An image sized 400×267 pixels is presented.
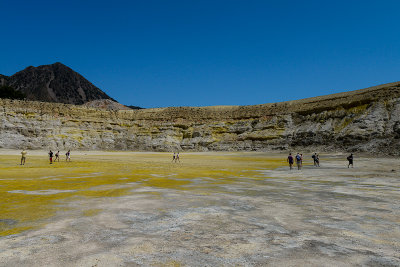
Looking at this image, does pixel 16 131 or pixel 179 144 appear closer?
pixel 16 131

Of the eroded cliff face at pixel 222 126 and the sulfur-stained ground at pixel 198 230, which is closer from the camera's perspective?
the sulfur-stained ground at pixel 198 230

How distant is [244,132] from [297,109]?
1703 centimetres

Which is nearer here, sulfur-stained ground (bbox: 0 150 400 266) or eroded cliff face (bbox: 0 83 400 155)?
sulfur-stained ground (bbox: 0 150 400 266)

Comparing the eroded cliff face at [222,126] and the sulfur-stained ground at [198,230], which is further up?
the eroded cliff face at [222,126]

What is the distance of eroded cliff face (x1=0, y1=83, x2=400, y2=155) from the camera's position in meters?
57.5

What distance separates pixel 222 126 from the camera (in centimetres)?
8400

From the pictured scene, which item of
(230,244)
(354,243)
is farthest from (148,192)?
(354,243)

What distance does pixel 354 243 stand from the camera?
546 centimetres

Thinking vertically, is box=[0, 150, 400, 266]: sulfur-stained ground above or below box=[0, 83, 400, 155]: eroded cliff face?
below

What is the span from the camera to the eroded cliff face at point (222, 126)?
2263 inches

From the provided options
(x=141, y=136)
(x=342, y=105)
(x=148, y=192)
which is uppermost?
(x=342, y=105)

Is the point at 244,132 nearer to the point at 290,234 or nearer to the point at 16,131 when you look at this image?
the point at 16,131

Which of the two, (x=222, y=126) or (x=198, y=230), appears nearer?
(x=198, y=230)

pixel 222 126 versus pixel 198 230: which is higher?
pixel 222 126
